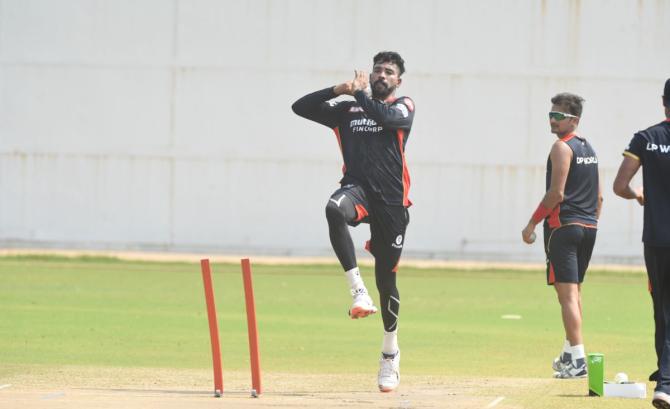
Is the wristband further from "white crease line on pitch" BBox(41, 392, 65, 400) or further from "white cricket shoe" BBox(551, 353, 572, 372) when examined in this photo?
"white crease line on pitch" BBox(41, 392, 65, 400)

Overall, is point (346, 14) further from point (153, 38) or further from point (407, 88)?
point (153, 38)

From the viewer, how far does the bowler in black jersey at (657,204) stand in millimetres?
8984

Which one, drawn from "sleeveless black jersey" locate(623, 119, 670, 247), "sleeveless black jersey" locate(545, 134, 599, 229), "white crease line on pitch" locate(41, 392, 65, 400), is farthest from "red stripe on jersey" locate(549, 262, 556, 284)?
"white crease line on pitch" locate(41, 392, 65, 400)

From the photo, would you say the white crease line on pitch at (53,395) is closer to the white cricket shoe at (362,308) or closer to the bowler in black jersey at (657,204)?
the white cricket shoe at (362,308)

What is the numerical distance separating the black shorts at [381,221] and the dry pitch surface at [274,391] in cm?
101

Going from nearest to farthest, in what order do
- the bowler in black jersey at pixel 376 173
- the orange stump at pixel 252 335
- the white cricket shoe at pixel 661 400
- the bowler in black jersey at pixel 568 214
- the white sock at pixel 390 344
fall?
the white cricket shoe at pixel 661 400
the orange stump at pixel 252 335
the bowler in black jersey at pixel 376 173
the white sock at pixel 390 344
the bowler in black jersey at pixel 568 214

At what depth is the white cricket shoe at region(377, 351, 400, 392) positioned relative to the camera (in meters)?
10.0

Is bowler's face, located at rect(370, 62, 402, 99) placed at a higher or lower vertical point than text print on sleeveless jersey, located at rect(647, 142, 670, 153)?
higher

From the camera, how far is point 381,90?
35.2 ft

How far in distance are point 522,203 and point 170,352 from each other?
1640 cm

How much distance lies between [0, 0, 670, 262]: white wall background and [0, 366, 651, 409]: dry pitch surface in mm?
17410

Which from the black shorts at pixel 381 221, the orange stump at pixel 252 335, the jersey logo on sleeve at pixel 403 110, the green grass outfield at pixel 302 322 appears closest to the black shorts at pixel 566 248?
the green grass outfield at pixel 302 322

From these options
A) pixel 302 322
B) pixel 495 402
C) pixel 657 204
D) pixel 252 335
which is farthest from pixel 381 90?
pixel 302 322

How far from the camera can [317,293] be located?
65.9 feet
